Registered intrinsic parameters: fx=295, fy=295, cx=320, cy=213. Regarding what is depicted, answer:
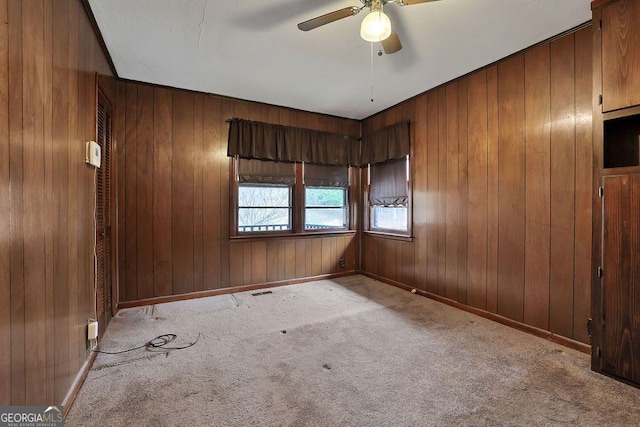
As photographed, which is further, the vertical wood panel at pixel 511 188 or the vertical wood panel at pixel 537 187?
the vertical wood panel at pixel 511 188

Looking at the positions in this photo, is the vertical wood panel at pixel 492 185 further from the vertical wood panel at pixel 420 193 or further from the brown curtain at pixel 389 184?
the brown curtain at pixel 389 184

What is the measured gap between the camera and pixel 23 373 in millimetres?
1222

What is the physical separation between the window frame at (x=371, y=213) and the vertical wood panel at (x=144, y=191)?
2.99 metres

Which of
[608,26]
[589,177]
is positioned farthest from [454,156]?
[608,26]

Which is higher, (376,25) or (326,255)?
(376,25)

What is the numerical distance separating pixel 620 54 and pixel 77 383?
4.00 meters

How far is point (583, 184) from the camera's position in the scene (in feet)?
7.56

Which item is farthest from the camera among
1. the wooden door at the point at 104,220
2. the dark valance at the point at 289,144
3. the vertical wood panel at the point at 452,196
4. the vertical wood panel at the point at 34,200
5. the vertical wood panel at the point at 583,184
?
the dark valance at the point at 289,144

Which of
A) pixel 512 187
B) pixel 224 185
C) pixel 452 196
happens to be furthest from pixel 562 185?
pixel 224 185

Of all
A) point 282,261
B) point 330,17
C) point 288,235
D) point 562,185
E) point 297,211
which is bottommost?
point 282,261

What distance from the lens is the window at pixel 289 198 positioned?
156 inches

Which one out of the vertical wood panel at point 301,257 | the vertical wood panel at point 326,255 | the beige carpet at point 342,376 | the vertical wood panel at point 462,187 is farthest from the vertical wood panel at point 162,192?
the vertical wood panel at point 462,187

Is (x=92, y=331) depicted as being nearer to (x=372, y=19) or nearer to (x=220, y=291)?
(x=220, y=291)

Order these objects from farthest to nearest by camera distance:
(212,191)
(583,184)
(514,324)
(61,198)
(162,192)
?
(212,191) < (162,192) < (514,324) < (583,184) < (61,198)
